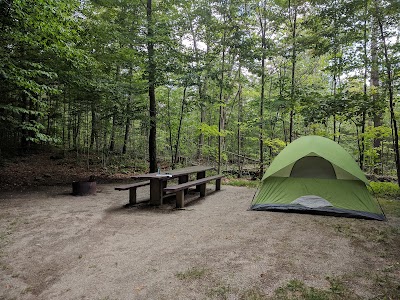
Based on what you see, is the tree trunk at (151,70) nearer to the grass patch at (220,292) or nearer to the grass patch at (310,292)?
the grass patch at (220,292)

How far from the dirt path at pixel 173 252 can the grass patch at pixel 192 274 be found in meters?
0.01

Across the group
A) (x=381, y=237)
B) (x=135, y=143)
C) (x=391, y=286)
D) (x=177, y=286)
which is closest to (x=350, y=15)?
(x=381, y=237)

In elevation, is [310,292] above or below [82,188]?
below

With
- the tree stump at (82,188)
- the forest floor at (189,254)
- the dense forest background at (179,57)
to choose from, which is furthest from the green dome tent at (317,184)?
the tree stump at (82,188)

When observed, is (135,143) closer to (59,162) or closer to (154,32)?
(59,162)

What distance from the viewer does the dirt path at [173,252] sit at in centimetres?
268

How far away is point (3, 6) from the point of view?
5.03 meters

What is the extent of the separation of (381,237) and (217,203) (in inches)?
142

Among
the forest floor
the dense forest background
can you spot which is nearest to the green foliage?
the dense forest background

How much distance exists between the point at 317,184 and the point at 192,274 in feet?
12.6

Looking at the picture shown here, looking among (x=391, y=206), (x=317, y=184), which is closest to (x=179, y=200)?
(x=317, y=184)

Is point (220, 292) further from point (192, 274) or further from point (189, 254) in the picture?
point (189, 254)

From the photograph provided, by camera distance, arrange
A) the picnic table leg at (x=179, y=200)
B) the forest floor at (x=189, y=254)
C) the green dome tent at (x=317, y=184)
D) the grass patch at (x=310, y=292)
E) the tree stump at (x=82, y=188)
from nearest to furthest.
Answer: the grass patch at (x=310, y=292), the forest floor at (x=189, y=254), the green dome tent at (x=317, y=184), the picnic table leg at (x=179, y=200), the tree stump at (x=82, y=188)

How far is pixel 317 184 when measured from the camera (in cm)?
556
